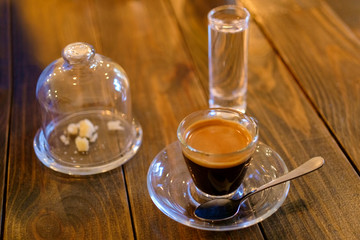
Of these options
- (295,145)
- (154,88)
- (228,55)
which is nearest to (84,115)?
(154,88)

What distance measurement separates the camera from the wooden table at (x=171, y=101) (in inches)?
30.9

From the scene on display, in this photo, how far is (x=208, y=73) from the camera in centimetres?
114

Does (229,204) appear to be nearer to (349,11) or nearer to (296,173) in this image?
(296,173)

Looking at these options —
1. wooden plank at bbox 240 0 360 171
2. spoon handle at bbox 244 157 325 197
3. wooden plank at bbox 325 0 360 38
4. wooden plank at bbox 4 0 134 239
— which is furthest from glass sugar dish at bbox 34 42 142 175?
wooden plank at bbox 325 0 360 38

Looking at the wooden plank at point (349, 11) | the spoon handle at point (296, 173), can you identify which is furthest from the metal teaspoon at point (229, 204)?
the wooden plank at point (349, 11)

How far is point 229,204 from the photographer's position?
77cm

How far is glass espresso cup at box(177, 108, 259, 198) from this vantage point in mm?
751

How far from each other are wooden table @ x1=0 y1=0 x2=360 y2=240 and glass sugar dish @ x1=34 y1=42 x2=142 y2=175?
27 millimetres

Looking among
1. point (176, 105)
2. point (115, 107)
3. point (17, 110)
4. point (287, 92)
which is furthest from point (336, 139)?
point (17, 110)

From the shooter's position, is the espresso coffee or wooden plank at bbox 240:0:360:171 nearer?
the espresso coffee

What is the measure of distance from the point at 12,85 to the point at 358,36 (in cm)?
85

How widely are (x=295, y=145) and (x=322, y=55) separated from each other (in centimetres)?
33

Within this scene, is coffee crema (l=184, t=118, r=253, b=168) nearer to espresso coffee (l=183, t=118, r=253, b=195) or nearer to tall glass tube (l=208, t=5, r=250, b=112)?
espresso coffee (l=183, t=118, r=253, b=195)

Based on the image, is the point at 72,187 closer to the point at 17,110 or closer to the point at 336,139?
the point at 17,110
